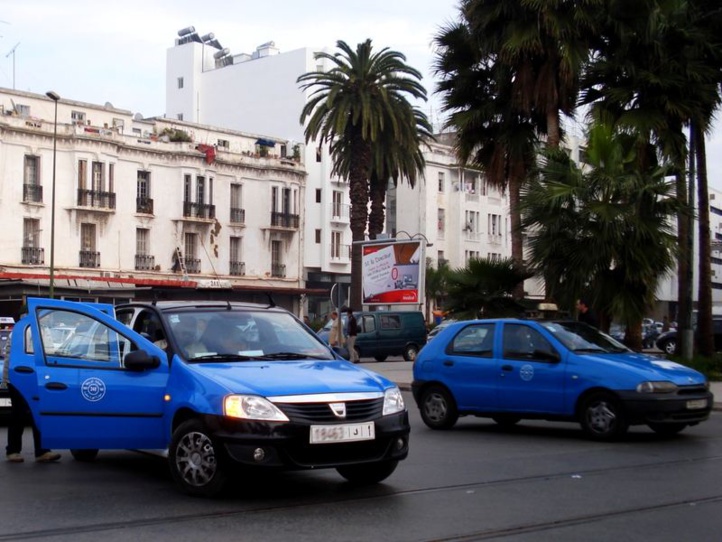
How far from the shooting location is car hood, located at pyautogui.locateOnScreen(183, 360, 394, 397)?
8.75 metres

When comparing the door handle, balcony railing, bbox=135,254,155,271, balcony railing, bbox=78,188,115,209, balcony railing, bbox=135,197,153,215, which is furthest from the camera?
balcony railing, bbox=135,197,153,215

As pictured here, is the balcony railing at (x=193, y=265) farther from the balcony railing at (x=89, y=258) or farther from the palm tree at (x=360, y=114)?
the palm tree at (x=360, y=114)

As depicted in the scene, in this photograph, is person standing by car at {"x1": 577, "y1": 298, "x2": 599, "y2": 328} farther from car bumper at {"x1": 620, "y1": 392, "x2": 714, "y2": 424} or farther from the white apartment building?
the white apartment building

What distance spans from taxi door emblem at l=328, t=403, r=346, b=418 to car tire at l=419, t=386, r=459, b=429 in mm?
6575

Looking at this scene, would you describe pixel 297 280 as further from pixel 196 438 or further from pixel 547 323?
pixel 196 438

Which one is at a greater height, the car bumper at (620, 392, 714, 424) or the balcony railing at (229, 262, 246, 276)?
the balcony railing at (229, 262, 246, 276)

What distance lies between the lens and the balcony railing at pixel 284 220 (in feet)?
226

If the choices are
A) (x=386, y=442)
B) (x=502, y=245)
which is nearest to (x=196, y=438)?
(x=386, y=442)

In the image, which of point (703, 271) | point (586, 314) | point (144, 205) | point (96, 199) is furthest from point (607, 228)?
point (144, 205)

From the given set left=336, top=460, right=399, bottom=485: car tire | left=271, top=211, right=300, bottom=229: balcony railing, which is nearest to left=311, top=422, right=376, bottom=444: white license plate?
left=336, top=460, right=399, bottom=485: car tire

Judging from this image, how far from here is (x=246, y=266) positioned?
6738 cm

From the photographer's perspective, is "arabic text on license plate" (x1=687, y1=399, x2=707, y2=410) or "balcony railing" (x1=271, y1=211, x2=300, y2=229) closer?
"arabic text on license plate" (x1=687, y1=399, x2=707, y2=410)

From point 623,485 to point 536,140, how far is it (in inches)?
760

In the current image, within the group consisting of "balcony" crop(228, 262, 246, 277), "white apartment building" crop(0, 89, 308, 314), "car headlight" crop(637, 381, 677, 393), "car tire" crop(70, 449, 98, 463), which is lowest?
"car tire" crop(70, 449, 98, 463)
